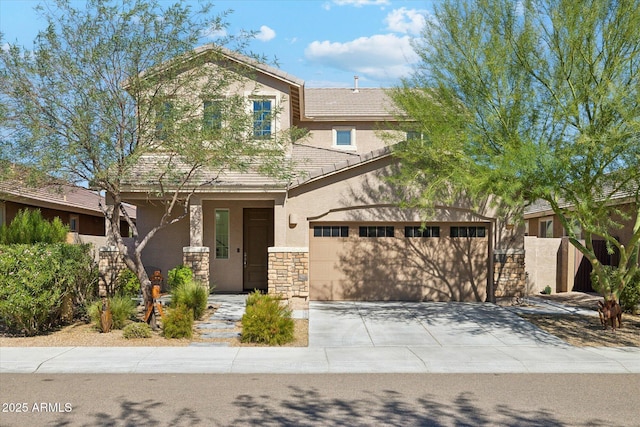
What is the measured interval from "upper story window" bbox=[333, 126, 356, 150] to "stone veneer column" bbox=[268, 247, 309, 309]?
7.85 m

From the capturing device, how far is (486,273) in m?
17.7

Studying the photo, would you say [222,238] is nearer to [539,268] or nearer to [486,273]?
[486,273]

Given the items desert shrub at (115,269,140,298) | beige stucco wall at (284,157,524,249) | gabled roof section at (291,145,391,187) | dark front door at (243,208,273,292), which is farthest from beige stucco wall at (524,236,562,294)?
desert shrub at (115,269,140,298)

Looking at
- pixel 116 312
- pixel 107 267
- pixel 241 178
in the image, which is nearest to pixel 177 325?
pixel 116 312

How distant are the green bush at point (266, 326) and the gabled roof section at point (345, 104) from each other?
10989mm

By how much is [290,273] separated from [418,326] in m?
4.13

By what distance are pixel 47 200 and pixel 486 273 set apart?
15.1m

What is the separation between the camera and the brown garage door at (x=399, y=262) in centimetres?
1758

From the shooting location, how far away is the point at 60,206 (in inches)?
926

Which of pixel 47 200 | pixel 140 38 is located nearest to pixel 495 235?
pixel 140 38

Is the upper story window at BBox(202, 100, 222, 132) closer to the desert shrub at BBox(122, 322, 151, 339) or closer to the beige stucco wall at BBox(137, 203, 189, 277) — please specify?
the desert shrub at BBox(122, 322, 151, 339)

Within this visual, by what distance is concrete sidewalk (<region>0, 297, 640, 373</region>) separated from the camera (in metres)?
10.2

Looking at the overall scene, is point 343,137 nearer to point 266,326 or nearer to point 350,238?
point 350,238

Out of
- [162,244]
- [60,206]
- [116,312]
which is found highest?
[60,206]
